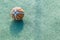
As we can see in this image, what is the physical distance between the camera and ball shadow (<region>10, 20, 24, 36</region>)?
66.4 inches

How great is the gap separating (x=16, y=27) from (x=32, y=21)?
0.17m

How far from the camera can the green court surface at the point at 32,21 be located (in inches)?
65.2

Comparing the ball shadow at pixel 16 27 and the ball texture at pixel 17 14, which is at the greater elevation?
the ball texture at pixel 17 14

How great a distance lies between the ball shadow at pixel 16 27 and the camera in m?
1.69

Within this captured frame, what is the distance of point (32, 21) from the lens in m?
1.77

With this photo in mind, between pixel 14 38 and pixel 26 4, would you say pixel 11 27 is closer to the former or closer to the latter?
Answer: pixel 14 38

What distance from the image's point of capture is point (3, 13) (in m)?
1.84

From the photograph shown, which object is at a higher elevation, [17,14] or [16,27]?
[17,14]

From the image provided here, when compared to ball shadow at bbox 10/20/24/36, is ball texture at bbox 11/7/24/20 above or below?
above

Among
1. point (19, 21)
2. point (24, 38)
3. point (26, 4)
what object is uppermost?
point (26, 4)

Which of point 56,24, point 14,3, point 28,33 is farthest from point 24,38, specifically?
point 14,3

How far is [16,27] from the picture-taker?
1719 mm

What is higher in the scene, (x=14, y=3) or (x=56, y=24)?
(x=14, y=3)

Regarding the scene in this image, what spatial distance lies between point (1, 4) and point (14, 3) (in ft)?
0.46
